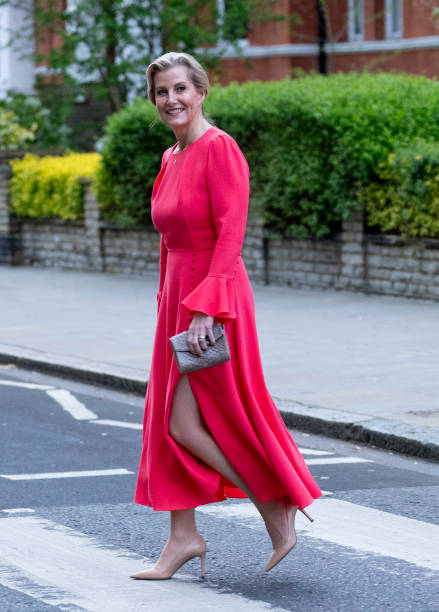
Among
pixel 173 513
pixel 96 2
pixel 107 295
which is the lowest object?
pixel 107 295

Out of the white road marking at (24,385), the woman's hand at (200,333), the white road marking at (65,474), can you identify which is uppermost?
the woman's hand at (200,333)

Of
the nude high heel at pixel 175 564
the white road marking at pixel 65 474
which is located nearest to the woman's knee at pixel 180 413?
the nude high heel at pixel 175 564

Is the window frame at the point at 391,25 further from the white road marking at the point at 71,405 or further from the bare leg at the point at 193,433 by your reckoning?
the bare leg at the point at 193,433

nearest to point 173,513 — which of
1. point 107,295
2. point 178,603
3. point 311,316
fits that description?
point 178,603

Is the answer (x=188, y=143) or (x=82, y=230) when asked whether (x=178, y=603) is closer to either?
(x=188, y=143)

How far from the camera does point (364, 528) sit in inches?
219

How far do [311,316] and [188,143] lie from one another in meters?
8.98

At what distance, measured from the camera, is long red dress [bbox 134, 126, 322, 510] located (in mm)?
4586

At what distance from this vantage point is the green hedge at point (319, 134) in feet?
49.2

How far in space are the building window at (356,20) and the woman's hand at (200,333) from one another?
2187 centimetres

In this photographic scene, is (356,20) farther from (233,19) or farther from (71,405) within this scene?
(71,405)

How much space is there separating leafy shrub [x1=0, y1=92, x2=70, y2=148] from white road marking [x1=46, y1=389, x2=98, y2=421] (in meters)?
14.9

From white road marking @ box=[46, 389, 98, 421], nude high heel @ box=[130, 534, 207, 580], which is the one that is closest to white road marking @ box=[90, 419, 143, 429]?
white road marking @ box=[46, 389, 98, 421]

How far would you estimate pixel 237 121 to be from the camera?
645 inches
